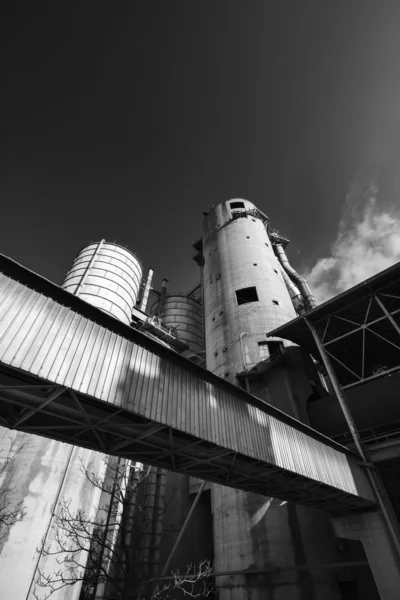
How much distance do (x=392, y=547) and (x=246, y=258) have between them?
20.0 meters

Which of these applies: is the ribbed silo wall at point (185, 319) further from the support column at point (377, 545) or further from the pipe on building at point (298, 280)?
the support column at point (377, 545)

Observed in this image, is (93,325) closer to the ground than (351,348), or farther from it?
closer to the ground

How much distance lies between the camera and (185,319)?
Result: 3941 centimetres

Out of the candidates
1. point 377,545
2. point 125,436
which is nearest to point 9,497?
point 125,436

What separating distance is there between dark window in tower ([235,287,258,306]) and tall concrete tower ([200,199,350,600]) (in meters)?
0.08

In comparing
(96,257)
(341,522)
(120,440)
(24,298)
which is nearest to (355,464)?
(341,522)

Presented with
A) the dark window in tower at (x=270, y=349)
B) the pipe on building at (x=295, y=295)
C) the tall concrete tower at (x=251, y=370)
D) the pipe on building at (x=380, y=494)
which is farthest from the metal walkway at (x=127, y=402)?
the pipe on building at (x=295, y=295)

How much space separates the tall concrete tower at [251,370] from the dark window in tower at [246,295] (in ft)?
0.25

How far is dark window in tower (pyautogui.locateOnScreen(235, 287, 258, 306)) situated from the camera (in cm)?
2416

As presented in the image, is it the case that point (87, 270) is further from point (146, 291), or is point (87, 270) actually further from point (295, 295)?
point (295, 295)

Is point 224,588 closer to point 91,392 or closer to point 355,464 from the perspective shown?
point 355,464

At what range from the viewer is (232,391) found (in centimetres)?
964

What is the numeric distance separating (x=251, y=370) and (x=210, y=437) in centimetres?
1160

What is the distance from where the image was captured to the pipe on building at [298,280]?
33.0m
